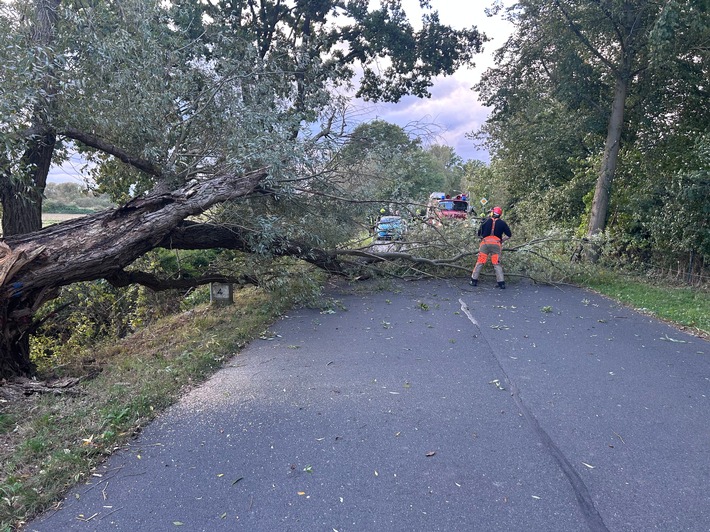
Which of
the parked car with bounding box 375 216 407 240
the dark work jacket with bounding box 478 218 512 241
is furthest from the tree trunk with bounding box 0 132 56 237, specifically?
the dark work jacket with bounding box 478 218 512 241

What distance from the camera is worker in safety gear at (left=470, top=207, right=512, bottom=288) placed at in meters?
10.2

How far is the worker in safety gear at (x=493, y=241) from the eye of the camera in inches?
403

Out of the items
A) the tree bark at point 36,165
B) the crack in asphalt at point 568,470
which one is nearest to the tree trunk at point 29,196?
the tree bark at point 36,165

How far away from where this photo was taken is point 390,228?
10.6 meters

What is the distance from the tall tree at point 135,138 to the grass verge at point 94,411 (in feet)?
3.84

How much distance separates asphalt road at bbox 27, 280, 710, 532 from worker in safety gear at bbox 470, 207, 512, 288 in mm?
4168

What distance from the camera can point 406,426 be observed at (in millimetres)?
3775

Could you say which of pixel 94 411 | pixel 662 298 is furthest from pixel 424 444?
pixel 662 298

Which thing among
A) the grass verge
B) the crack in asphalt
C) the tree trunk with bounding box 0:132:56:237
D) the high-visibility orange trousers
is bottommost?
the grass verge

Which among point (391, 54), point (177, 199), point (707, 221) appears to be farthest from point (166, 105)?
point (707, 221)

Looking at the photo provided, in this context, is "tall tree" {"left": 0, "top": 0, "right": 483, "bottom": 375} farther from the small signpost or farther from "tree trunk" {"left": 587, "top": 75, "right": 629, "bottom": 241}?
"tree trunk" {"left": 587, "top": 75, "right": 629, "bottom": 241}

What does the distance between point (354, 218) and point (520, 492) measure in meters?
7.08

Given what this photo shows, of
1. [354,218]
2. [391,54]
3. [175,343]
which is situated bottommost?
[175,343]

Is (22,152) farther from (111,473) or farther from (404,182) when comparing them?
(404,182)
